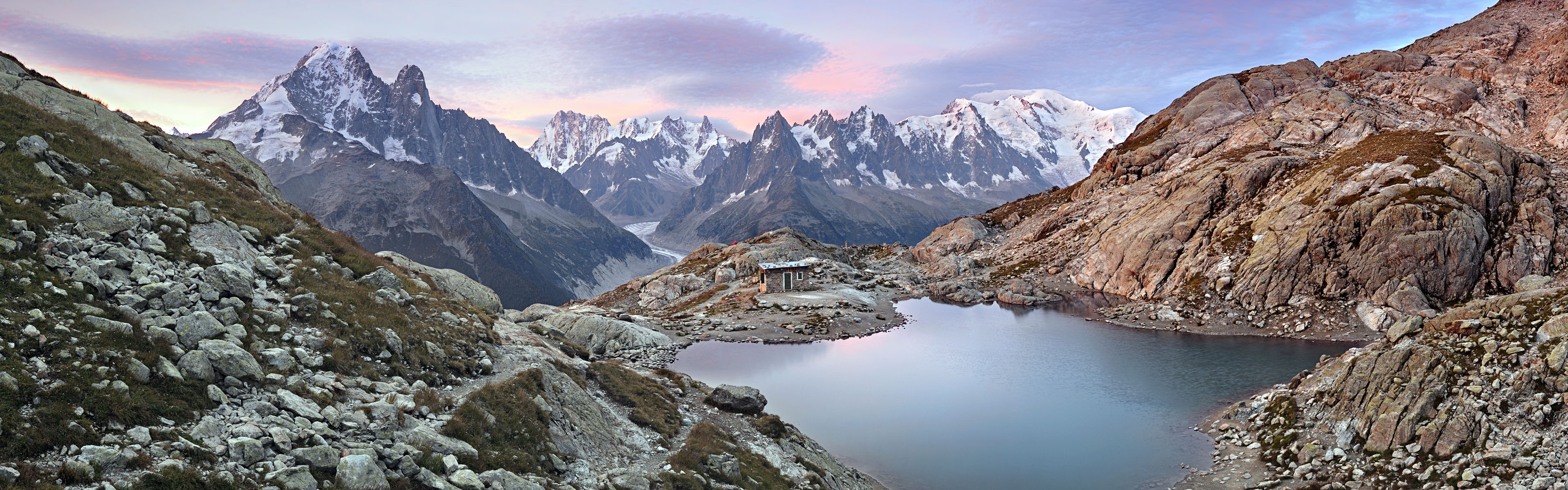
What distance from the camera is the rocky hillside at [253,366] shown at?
637 inches

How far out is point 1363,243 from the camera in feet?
274

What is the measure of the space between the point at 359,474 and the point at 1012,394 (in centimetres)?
5228

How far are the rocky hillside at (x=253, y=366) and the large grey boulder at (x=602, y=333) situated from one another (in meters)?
31.7

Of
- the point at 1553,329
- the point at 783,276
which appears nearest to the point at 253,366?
the point at 1553,329

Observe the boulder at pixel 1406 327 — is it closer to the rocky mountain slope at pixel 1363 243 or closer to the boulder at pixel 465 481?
the rocky mountain slope at pixel 1363 243

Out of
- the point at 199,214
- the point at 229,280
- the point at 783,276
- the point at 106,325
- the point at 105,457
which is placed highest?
the point at 199,214

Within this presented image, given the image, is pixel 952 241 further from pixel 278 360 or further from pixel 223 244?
pixel 278 360

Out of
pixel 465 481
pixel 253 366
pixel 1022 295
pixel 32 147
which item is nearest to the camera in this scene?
pixel 465 481

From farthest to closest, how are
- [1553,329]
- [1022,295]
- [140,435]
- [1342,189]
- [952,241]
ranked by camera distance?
1. [952,241]
2. [1022,295]
3. [1342,189]
4. [1553,329]
5. [140,435]

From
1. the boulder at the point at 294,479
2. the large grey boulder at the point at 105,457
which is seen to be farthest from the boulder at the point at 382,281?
the large grey boulder at the point at 105,457

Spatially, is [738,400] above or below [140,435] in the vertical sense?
below

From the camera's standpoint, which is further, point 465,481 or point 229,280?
point 229,280

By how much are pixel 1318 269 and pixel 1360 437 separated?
6342 centimetres

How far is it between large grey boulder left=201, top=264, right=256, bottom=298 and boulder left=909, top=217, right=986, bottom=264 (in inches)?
5593
